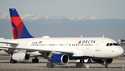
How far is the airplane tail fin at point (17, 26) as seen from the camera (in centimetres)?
8162

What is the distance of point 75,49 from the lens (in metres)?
67.1

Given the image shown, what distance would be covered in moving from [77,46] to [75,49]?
1.76 ft

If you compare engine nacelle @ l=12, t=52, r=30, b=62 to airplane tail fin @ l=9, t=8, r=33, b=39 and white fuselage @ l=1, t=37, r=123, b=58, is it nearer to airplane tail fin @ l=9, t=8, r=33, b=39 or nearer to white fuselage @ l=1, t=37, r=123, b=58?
white fuselage @ l=1, t=37, r=123, b=58

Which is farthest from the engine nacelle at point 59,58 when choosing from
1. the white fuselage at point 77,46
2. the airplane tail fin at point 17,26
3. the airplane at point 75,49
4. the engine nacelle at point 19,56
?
Answer: the airplane tail fin at point 17,26

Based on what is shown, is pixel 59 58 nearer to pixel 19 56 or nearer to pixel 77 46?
pixel 77 46

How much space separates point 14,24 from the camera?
83.4m

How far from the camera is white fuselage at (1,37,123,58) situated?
2453 inches

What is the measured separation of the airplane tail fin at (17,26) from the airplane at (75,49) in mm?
2938

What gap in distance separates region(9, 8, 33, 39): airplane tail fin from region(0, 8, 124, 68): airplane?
2.94 meters

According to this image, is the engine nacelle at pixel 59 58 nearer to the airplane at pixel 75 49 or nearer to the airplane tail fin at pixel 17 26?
the airplane at pixel 75 49

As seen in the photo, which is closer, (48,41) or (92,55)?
(92,55)

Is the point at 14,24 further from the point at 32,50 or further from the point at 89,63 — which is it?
the point at 89,63

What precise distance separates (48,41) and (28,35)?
27.9 feet

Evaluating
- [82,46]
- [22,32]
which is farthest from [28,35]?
[82,46]
